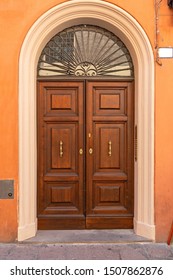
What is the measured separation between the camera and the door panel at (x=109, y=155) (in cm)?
493

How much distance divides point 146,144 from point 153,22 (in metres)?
1.85

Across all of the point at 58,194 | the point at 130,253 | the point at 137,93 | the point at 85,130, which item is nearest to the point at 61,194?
the point at 58,194

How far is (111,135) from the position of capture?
4.95 metres

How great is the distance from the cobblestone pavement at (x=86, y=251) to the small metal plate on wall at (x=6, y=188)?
28.6 inches

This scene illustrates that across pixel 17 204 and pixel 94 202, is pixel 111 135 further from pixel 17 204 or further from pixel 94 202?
pixel 17 204

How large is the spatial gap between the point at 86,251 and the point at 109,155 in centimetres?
154

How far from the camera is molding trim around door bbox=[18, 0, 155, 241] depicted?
4531mm

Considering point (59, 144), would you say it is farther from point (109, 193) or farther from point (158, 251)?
point (158, 251)

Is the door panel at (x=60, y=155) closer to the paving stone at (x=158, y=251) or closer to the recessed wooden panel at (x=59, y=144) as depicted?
the recessed wooden panel at (x=59, y=144)

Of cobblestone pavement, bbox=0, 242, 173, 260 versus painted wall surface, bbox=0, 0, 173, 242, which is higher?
painted wall surface, bbox=0, 0, 173, 242

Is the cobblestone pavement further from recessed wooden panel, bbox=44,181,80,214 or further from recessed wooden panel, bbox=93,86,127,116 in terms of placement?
recessed wooden panel, bbox=93,86,127,116

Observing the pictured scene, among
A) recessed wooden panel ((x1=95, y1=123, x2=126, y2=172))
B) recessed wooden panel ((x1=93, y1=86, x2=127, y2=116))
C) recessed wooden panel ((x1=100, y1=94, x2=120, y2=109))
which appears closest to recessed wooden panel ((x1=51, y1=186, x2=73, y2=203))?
recessed wooden panel ((x1=95, y1=123, x2=126, y2=172))

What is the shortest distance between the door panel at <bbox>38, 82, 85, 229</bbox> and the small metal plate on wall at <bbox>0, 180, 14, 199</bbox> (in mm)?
521

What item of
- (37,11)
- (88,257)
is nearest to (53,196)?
(88,257)
